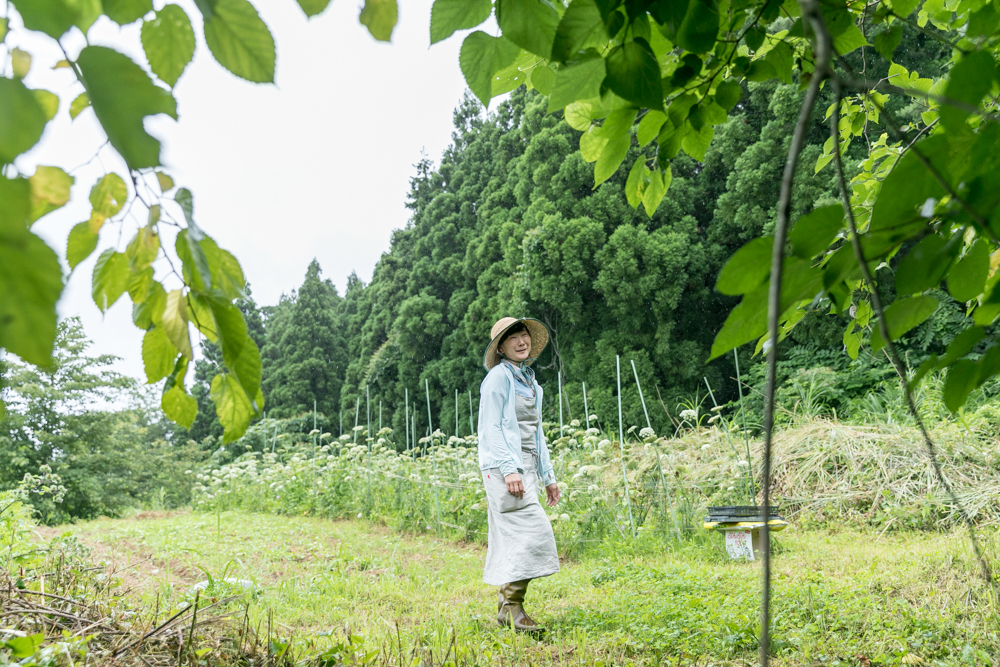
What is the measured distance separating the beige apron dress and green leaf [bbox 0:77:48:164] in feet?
9.98

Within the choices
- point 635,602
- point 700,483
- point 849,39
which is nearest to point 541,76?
point 849,39

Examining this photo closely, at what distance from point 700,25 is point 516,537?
108 inches

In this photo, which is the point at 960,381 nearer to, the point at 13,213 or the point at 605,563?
the point at 13,213

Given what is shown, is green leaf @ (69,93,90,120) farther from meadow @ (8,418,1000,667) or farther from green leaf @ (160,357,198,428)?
meadow @ (8,418,1000,667)

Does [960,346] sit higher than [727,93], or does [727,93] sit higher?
[727,93]

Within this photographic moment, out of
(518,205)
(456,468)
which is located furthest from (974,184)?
(518,205)

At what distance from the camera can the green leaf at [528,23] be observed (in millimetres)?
737

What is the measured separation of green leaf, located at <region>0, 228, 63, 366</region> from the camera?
0.34m

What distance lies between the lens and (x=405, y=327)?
1498cm

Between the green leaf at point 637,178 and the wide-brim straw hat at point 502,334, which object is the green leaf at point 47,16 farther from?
the wide-brim straw hat at point 502,334

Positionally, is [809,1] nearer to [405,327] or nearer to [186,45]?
[186,45]

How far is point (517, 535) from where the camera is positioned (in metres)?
3.18

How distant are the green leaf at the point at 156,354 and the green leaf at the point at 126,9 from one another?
0.30 meters

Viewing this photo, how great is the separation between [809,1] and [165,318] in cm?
58
